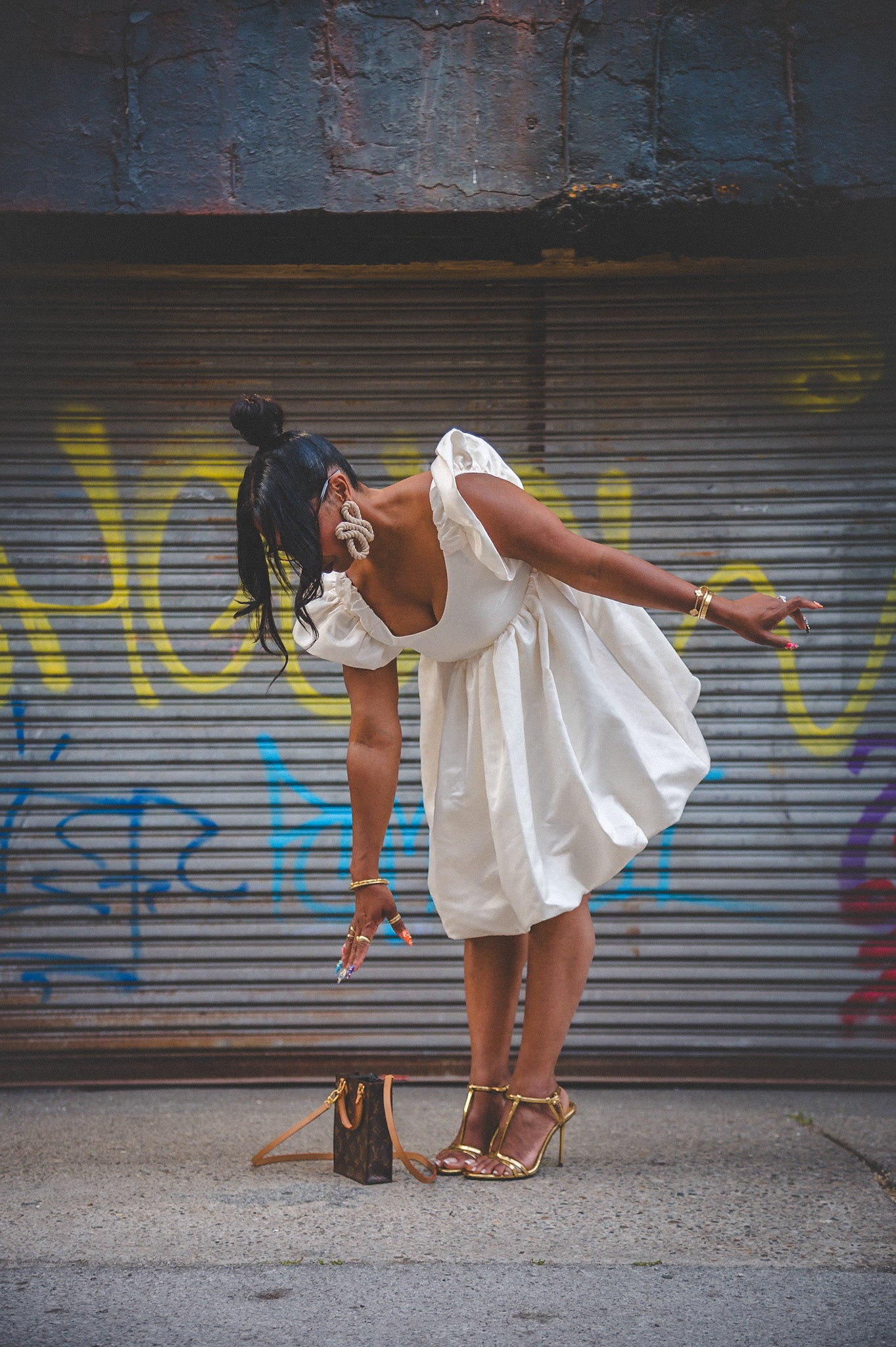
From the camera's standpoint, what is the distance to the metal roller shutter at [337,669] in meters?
3.77

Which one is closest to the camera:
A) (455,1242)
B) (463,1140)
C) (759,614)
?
(455,1242)

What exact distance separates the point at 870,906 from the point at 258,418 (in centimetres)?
266

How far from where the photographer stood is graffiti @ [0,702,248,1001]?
3793 millimetres

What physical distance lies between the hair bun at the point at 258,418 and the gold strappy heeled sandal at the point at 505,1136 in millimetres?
1616

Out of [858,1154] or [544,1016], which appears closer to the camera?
[544,1016]

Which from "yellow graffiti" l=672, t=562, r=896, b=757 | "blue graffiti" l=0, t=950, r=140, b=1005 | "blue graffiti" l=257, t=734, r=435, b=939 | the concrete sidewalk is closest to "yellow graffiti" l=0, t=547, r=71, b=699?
"blue graffiti" l=257, t=734, r=435, b=939

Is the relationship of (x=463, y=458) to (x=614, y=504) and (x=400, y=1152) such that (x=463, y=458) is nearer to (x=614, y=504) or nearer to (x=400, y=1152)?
(x=614, y=504)

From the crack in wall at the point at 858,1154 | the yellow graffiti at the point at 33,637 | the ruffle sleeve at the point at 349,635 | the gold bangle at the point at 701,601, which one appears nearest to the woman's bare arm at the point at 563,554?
the gold bangle at the point at 701,601

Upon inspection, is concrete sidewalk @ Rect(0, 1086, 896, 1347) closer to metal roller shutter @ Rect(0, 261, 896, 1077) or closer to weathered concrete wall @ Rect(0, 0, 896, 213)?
metal roller shutter @ Rect(0, 261, 896, 1077)

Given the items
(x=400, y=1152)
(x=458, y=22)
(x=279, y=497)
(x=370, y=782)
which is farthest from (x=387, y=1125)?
(x=458, y=22)

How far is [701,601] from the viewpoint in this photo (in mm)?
2389

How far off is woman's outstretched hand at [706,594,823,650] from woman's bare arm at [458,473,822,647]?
0.04 feet

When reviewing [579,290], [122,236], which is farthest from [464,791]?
[122,236]

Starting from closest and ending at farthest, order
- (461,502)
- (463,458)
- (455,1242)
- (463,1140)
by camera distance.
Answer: (455,1242)
(461,502)
(463,458)
(463,1140)
